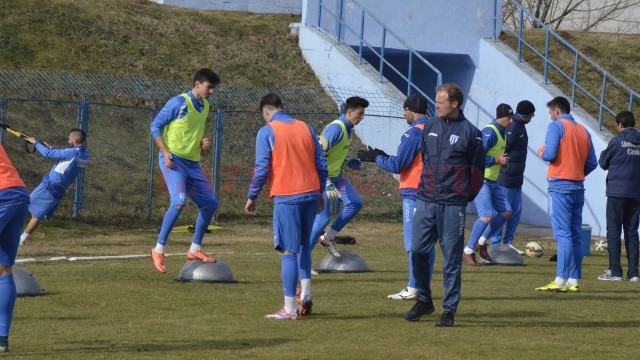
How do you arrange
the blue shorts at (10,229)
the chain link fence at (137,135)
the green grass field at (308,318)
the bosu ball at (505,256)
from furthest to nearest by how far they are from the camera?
the chain link fence at (137,135) < the bosu ball at (505,256) < the green grass field at (308,318) < the blue shorts at (10,229)

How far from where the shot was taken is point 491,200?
1692 cm

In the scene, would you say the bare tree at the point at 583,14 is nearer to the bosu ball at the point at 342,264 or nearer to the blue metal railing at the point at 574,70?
the blue metal railing at the point at 574,70

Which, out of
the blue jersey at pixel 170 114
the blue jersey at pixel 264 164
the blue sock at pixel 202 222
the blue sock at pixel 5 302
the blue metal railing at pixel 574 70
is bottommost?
the blue sock at pixel 5 302

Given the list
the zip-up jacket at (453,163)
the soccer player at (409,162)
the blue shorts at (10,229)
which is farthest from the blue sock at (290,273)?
the blue shorts at (10,229)

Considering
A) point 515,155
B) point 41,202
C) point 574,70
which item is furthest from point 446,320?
point 574,70

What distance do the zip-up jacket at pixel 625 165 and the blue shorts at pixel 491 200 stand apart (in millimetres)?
1937

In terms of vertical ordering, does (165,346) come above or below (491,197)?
below

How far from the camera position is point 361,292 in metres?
12.8

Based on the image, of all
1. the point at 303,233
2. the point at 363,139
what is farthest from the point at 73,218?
the point at 303,233

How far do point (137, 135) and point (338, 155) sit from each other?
11437mm

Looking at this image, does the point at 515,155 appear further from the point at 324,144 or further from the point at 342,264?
the point at 324,144

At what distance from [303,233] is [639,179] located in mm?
6353

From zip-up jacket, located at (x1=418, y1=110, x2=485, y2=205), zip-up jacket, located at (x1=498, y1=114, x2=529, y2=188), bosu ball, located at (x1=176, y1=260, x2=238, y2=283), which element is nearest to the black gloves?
zip-up jacket, located at (x1=418, y1=110, x2=485, y2=205)

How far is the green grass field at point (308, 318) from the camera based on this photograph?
8.92 metres
